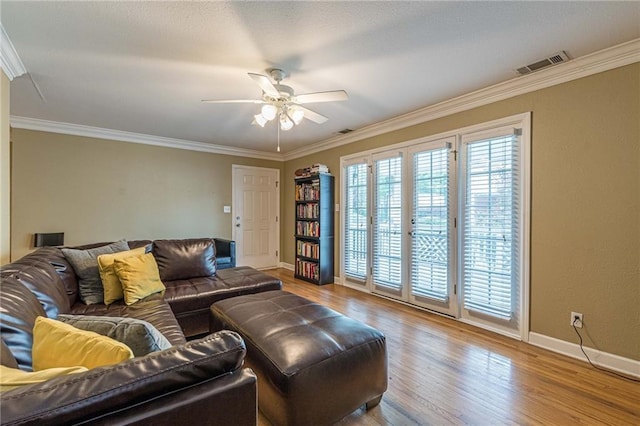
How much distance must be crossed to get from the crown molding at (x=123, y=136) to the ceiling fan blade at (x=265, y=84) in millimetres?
3153

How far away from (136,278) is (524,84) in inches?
144

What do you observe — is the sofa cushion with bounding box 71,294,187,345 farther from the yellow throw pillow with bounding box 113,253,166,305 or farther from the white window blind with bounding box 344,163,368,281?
the white window blind with bounding box 344,163,368,281

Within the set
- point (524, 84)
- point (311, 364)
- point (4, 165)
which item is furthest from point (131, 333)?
point (524, 84)

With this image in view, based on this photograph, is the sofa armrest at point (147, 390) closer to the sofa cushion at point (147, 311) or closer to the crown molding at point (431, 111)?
the sofa cushion at point (147, 311)

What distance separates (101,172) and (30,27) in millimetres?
2759

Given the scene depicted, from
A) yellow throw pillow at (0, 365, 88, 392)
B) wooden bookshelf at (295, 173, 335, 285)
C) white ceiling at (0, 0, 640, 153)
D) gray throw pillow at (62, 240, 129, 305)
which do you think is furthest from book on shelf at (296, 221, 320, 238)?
yellow throw pillow at (0, 365, 88, 392)

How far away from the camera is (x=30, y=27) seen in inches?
74.4

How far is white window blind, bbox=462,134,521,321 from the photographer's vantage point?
8.85ft

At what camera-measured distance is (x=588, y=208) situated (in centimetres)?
229

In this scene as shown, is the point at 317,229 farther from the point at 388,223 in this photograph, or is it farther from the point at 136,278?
the point at 136,278

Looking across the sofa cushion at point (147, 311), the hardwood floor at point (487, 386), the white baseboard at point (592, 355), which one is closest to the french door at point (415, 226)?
the hardwood floor at point (487, 386)

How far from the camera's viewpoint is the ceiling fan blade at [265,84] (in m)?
1.98

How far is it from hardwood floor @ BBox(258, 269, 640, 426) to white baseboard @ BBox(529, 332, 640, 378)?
8 cm

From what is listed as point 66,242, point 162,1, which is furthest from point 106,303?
point 66,242
